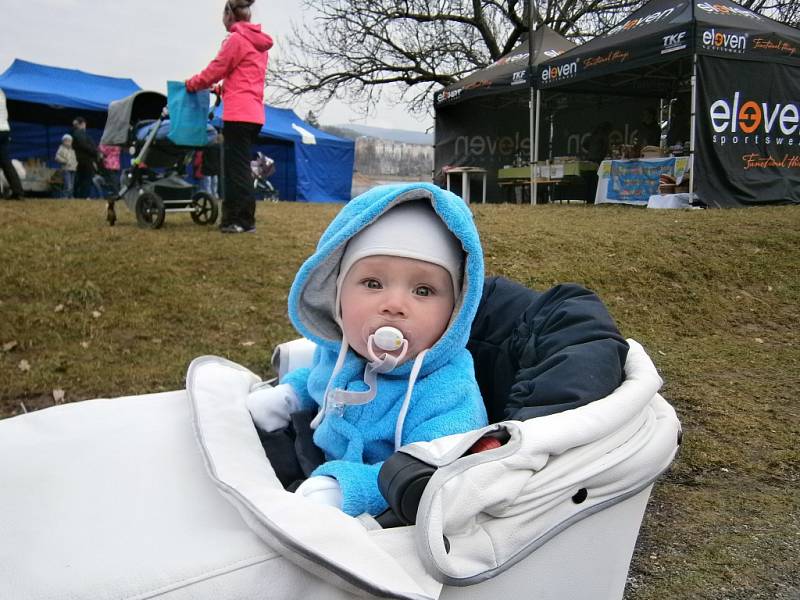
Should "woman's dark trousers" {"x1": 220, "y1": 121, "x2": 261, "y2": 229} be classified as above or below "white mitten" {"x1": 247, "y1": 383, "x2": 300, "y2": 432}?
above

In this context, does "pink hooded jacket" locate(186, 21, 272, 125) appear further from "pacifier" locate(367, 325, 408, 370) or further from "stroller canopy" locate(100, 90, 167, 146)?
"pacifier" locate(367, 325, 408, 370)

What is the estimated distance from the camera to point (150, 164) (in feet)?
20.6

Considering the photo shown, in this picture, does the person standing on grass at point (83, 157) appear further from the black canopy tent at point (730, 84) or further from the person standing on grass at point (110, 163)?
the black canopy tent at point (730, 84)

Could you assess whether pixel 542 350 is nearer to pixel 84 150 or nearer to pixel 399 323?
pixel 399 323

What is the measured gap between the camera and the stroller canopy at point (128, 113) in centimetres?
600

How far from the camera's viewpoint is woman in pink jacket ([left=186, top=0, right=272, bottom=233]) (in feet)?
17.1

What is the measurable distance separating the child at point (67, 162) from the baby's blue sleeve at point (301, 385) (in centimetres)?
1261

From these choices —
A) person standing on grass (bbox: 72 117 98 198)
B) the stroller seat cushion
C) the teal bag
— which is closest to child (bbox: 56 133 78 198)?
person standing on grass (bbox: 72 117 98 198)

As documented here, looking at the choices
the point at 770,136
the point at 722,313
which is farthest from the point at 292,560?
the point at 770,136

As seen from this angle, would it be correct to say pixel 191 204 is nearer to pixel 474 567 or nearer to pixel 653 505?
pixel 653 505

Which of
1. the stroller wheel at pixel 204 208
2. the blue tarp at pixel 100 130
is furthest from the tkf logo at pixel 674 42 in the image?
the blue tarp at pixel 100 130

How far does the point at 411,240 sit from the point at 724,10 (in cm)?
838

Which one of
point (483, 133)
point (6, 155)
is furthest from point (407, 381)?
point (483, 133)

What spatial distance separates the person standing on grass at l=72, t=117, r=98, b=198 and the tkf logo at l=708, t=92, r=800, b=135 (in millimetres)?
10233
